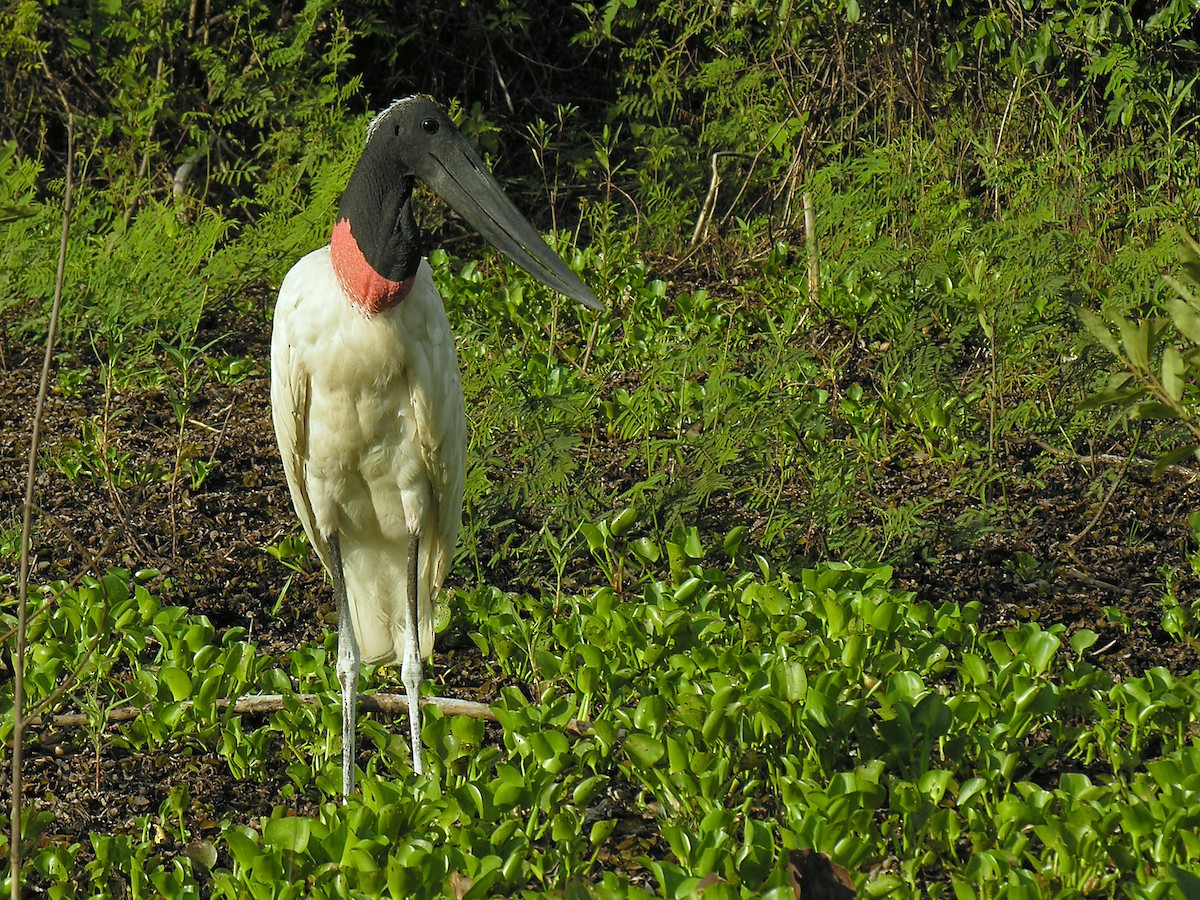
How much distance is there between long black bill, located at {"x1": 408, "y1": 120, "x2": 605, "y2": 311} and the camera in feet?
11.1

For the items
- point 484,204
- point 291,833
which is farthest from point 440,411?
point 291,833

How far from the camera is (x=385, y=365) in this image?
3.36 meters

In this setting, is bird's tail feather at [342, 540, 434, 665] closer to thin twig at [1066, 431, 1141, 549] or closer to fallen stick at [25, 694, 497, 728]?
fallen stick at [25, 694, 497, 728]

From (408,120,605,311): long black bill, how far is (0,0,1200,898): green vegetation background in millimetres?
795

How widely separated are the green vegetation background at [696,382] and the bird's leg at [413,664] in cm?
10

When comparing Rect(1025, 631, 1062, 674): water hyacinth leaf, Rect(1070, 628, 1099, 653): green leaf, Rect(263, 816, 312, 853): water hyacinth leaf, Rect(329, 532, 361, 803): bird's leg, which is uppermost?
Rect(263, 816, 312, 853): water hyacinth leaf

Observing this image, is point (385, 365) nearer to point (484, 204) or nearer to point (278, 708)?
point (484, 204)

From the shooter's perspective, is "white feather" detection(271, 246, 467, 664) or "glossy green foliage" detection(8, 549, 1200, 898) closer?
"glossy green foliage" detection(8, 549, 1200, 898)

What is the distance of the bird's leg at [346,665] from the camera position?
11.0ft

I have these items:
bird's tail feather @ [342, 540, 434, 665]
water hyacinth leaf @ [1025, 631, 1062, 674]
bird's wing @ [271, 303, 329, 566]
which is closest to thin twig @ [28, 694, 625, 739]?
bird's tail feather @ [342, 540, 434, 665]

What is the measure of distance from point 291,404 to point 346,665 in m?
0.65

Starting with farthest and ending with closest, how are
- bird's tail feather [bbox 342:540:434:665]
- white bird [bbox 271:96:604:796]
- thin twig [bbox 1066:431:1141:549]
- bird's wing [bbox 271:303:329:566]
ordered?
thin twig [bbox 1066:431:1141:549], bird's tail feather [bbox 342:540:434:665], bird's wing [bbox 271:303:329:566], white bird [bbox 271:96:604:796]

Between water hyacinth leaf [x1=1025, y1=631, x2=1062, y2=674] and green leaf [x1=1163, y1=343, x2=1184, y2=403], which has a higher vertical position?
green leaf [x1=1163, y1=343, x2=1184, y2=403]

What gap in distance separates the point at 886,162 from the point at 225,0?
130 inches
